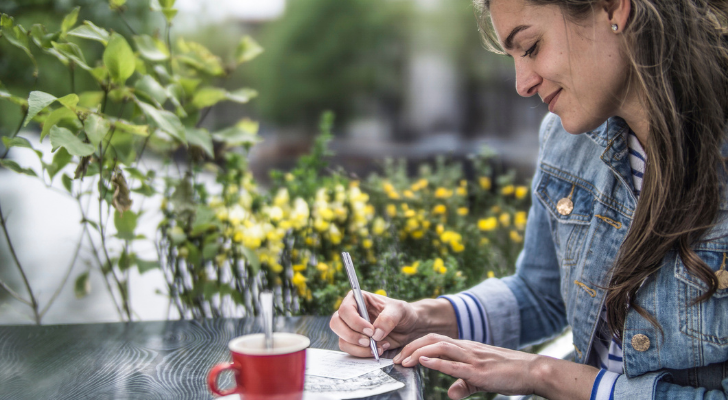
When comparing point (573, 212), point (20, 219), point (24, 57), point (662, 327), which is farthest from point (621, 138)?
point (20, 219)

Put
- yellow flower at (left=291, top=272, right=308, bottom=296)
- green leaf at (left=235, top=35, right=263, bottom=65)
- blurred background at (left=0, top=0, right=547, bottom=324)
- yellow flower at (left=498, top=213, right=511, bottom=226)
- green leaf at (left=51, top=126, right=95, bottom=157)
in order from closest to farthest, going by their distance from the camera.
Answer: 1. green leaf at (left=51, top=126, right=95, bottom=157)
2. yellow flower at (left=291, top=272, right=308, bottom=296)
3. green leaf at (left=235, top=35, right=263, bottom=65)
4. yellow flower at (left=498, top=213, right=511, bottom=226)
5. blurred background at (left=0, top=0, right=547, bottom=324)

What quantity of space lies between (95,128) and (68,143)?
79 millimetres

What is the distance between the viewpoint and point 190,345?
→ 1.01 metres

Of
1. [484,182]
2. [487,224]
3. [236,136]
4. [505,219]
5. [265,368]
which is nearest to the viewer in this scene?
[265,368]

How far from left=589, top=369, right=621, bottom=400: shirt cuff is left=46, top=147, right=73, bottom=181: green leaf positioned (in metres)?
1.19

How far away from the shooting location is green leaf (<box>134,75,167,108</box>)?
1299 millimetres

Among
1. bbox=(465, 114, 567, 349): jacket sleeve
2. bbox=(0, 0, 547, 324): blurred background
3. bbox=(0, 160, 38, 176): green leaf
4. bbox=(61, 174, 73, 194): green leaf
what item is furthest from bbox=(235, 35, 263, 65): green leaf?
bbox=(0, 0, 547, 324): blurred background

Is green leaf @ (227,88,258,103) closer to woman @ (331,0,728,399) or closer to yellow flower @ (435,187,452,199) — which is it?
yellow flower @ (435,187,452,199)

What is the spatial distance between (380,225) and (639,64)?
0.97m

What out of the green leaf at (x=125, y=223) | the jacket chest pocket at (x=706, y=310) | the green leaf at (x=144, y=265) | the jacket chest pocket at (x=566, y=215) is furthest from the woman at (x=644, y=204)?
the green leaf at (x=144, y=265)

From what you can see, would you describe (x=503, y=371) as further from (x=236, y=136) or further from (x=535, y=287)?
(x=236, y=136)

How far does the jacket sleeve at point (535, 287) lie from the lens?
1.25m

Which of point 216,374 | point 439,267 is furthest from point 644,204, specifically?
point 216,374

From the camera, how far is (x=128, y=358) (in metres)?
0.95
